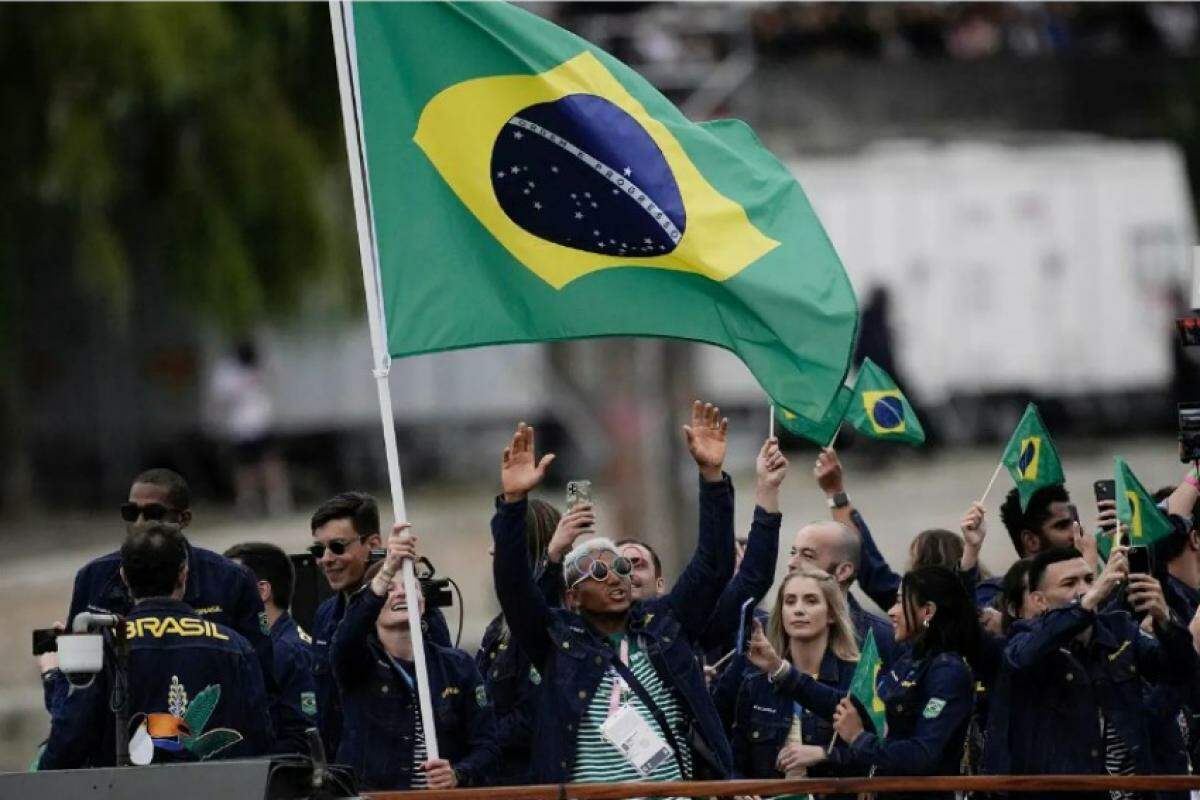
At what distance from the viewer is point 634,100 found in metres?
12.4

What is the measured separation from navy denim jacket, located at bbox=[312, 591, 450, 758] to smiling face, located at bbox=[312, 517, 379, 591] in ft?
0.21

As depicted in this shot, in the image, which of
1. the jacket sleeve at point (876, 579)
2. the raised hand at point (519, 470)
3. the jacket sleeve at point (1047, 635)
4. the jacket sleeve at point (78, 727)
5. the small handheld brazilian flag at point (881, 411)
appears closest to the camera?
the jacket sleeve at point (78, 727)

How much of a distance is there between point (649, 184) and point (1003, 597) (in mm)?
2278

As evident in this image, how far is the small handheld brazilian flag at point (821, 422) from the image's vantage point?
12250 millimetres

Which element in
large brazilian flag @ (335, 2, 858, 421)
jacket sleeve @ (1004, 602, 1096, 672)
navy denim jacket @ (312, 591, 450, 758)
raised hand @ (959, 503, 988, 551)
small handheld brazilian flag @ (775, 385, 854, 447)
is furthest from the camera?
raised hand @ (959, 503, 988, 551)

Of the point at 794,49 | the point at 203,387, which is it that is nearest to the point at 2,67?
the point at 203,387

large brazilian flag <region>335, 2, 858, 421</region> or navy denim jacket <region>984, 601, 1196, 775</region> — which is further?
navy denim jacket <region>984, 601, 1196, 775</region>

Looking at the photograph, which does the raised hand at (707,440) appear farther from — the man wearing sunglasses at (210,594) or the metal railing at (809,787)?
the man wearing sunglasses at (210,594)

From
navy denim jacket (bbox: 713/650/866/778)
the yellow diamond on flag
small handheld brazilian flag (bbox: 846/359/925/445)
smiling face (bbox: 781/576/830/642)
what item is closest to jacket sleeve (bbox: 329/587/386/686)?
the yellow diamond on flag

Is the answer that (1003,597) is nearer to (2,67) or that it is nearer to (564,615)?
(564,615)

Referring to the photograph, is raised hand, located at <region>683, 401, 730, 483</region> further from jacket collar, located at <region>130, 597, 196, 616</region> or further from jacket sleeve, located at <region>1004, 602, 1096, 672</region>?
jacket collar, located at <region>130, 597, 196, 616</region>

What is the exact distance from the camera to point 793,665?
41.3ft

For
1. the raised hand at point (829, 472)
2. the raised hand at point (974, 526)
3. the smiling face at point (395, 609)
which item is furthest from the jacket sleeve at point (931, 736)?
the raised hand at point (829, 472)

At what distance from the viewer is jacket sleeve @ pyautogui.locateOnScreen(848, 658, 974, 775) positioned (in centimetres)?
1194
